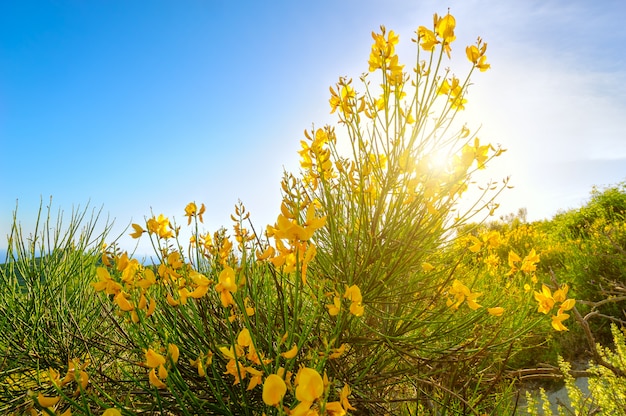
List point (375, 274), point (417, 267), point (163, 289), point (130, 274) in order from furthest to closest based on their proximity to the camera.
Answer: point (417, 267)
point (375, 274)
point (163, 289)
point (130, 274)

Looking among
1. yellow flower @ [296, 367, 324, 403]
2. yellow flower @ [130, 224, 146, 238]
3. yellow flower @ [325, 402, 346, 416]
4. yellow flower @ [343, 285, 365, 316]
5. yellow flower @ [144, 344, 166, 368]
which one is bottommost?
yellow flower @ [325, 402, 346, 416]

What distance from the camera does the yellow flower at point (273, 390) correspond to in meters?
0.67

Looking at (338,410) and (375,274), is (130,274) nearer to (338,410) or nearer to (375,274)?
(338,410)

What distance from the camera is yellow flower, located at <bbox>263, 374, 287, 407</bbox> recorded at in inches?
26.5

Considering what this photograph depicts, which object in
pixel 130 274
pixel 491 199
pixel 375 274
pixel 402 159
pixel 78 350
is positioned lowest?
pixel 78 350

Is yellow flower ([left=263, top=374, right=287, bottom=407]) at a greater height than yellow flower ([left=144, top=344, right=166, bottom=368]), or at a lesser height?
lesser

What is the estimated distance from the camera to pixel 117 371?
200 cm

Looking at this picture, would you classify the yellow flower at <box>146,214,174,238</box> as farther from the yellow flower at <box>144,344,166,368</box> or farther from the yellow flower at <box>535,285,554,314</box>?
the yellow flower at <box>535,285,554,314</box>

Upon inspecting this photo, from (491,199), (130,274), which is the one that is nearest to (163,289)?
(130,274)

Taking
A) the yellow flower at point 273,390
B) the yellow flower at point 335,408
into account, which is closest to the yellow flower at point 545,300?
the yellow flower at point 335,408

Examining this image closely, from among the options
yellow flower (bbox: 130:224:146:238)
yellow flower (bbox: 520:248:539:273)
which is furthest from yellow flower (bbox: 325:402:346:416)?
yellow flower (bbox: 520:248:539:273)

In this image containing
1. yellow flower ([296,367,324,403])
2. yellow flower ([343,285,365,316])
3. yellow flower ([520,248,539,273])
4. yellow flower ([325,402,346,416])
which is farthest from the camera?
yellow flower ([520,248,539,273])

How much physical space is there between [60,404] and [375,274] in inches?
58.7

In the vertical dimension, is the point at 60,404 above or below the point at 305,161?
below
